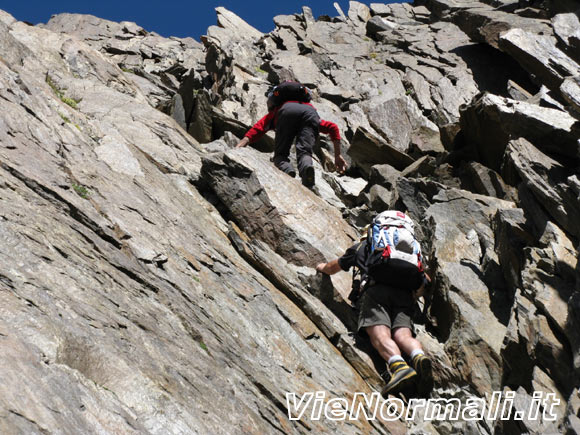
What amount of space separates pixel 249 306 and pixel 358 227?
625 cm

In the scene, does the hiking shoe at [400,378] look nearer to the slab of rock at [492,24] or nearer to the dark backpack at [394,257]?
the dark backpack at [394,257]

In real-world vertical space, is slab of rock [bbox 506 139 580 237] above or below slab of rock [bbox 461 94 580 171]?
below

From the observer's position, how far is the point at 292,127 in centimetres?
1573

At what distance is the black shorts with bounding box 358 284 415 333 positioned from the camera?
996cm

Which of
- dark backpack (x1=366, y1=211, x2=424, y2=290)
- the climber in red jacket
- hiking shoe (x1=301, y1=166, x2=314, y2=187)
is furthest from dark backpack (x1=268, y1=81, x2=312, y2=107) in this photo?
dark backpack (x1=366, y1=211, x2=424, y2=290)

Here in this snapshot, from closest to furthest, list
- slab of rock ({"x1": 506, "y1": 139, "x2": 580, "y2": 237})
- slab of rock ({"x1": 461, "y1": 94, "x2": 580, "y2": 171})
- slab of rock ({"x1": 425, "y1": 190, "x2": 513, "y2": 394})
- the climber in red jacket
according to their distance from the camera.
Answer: slab of rock ({"x1": 425, "y1": 190, "x2": 513, "y2": 394})
slab of rock ({"x1": 506, "y1": 139, "x2": 580, "y2": 237})
slab of rock ({"x1": 461, "y1": 94, "x2": 580, "y2": 171})
the climber in red jacket

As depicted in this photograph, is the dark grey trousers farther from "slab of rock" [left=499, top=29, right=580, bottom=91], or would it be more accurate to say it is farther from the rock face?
"slab of rock" [left=499, top=29, right=580, bottom=91]

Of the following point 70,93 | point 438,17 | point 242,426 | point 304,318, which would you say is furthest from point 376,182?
point 438,17

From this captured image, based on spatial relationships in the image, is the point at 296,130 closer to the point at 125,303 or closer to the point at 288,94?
the point at 288,94

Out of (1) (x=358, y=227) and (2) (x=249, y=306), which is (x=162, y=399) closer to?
(2) (x=249, y=306)

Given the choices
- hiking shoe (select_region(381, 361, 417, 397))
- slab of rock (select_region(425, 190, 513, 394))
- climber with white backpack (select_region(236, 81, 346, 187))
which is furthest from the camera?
climber with white backpack (select_region(236, 81, 346, 187))

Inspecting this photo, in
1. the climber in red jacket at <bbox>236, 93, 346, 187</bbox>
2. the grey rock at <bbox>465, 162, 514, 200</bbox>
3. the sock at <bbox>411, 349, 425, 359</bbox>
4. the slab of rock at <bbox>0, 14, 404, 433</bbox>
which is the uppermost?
the grey rock at <bbox>465, 162, 514, 200</bbox>

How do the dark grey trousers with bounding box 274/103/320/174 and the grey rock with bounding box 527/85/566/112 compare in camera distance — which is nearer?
the grey rock with bounding box 527/85/566/112

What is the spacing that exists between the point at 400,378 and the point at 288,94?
9871 mm
